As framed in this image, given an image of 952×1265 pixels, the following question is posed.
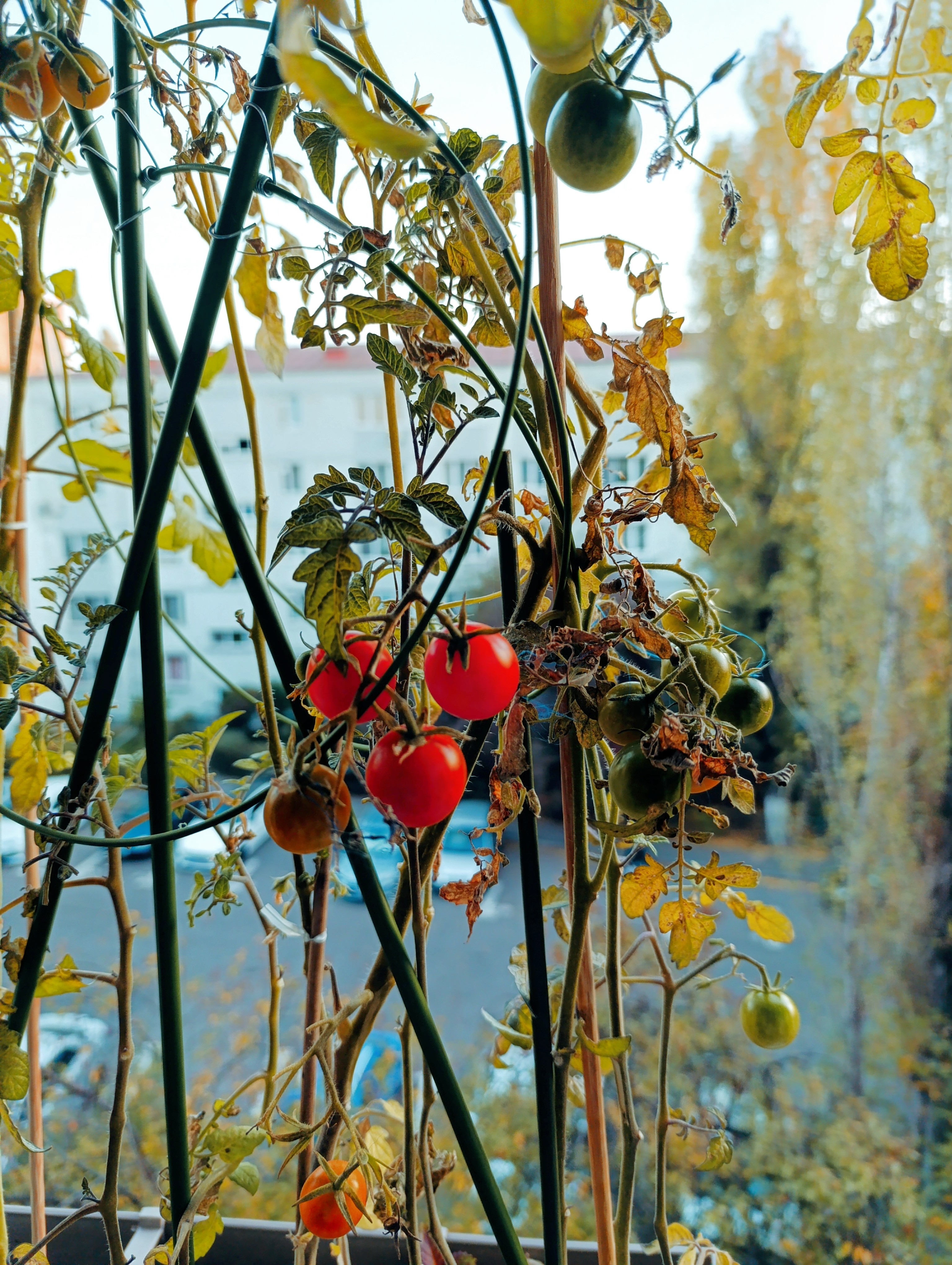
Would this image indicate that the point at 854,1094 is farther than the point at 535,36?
Yes

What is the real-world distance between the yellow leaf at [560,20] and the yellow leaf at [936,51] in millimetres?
226

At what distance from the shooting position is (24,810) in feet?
1.45

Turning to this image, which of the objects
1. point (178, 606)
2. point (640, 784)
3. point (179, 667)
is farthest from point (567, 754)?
point (179, 667)

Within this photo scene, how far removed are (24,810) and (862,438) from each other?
235 cm

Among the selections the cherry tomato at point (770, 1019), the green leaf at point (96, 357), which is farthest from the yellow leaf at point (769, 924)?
the green leaf at point (96, 357)

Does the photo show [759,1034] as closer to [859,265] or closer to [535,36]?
[535,36]

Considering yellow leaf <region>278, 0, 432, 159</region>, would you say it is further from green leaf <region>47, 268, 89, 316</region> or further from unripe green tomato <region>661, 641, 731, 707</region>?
green leaf <region>47, 268, 89, 316</region>

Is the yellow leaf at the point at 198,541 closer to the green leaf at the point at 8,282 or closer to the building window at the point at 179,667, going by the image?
the green leaf at the point at 8,282

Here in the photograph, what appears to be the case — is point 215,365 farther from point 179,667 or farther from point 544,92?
point 179,667

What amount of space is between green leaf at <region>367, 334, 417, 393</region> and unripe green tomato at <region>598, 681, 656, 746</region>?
0.41 ft

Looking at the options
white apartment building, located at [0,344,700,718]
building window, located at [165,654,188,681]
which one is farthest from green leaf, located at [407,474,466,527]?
building window, located at [165,654,188,681]

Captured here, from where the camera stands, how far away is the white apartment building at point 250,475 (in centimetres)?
112

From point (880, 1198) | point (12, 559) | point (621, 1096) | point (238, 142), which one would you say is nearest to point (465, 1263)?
point (621, 1096)

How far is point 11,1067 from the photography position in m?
0.31
